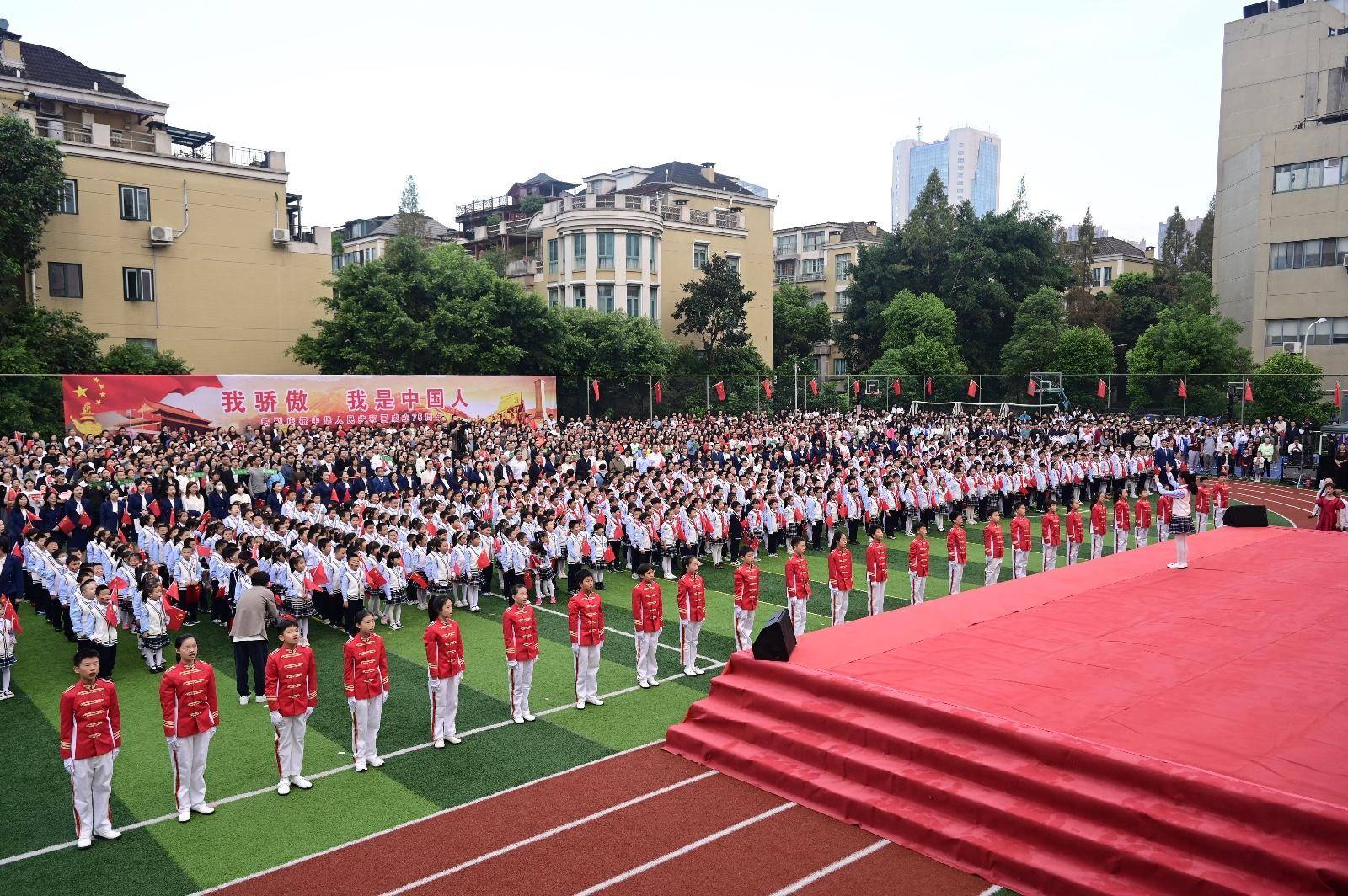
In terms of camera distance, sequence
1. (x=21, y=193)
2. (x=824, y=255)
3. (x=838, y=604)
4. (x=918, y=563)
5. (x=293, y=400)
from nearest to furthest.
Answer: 1. (x=838, y=604)
2. (x=918, y=563)
3. (x=293, y=400)
4. (x=21, y=193)
5. (x=824, y=255)

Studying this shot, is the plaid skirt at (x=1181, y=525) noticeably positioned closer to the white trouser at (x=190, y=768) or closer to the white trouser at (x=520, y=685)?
the white trouser at (x=520, y=685)

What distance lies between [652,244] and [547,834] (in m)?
40.3

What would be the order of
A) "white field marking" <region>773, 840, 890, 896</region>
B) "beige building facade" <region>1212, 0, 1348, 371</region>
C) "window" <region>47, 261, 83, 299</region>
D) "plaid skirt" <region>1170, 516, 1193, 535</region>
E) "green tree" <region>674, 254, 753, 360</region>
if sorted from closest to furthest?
"white field marking" <region>773, 840, 890, 896</region> < "plaid skirt" <region>1170, 516, 1193, 535</region> < "window" <region>47, 261, 83, 299</region> < "beige building facade" <region>1212, 0, 1348, 371</region> < "green tree" <region>674, 254, 753, 360</region>

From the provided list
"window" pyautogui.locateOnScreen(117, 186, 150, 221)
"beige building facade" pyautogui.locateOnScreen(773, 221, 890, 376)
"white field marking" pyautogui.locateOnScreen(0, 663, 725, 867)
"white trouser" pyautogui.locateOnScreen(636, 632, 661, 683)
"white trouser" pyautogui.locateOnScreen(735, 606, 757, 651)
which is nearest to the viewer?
"white field marking" pyautogui.locateOnScreen(0, 663, 725, 867)

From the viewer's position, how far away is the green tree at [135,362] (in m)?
28.2

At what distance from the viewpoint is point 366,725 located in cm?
841

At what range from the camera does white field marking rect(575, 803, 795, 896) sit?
6.51 metres

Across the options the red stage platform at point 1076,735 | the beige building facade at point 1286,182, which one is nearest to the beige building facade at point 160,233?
the red stage platform at point 1076,735

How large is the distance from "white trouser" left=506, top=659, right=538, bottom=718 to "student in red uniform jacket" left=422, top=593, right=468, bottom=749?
2.21 ft

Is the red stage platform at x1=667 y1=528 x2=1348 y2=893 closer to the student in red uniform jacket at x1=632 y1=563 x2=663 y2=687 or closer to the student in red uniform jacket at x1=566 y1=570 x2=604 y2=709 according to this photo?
the student in red uniform jacket at x1=632 y1=563 x2=663 y2=687

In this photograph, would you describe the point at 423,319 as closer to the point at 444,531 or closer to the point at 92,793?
the point at 444,531

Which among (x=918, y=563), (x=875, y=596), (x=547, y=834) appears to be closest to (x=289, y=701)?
(x=547, y=834)

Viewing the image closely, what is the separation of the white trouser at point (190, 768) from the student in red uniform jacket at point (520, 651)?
9.11ft

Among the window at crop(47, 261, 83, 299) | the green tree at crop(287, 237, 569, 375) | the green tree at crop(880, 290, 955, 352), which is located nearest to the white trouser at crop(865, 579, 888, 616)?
the green tree at crop(287, 237, 569, 375)
